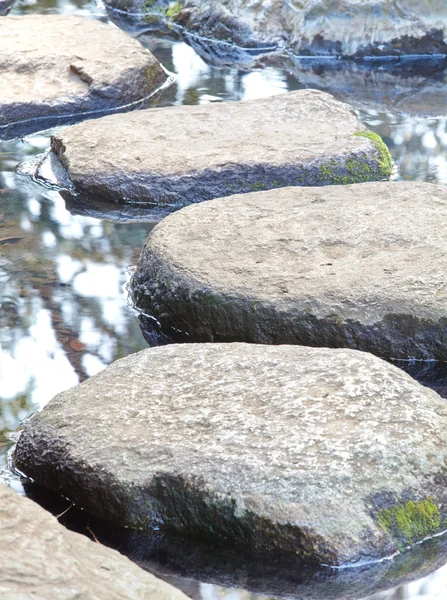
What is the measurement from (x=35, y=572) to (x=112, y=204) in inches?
121

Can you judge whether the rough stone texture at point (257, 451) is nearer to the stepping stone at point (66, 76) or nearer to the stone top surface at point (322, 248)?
the stone top surface at point (322, 248)

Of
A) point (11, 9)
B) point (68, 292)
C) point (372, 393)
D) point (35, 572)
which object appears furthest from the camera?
point (11, 9)

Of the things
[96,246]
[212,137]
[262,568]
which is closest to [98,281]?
[96,246]

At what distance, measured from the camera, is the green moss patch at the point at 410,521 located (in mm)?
2512

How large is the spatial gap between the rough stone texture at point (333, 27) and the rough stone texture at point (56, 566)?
6.15 metres

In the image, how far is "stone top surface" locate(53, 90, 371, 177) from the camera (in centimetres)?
491

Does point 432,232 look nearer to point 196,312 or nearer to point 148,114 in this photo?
point 196,312

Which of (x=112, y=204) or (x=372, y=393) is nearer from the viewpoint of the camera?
(x=372, y=393)

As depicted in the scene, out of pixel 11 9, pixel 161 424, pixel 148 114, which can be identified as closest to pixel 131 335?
pixel 161 424

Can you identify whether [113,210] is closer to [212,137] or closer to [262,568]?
[212,137]

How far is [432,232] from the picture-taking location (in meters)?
3.84

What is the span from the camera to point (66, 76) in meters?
6.47

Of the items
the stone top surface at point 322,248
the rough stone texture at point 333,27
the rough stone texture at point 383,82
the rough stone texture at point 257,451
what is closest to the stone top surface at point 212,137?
the stone top surface at point 322,248

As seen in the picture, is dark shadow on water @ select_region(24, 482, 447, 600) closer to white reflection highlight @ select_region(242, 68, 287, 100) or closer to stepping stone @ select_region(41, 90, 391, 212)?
stepping stone @ select_region(41, 90, 391, 212)
